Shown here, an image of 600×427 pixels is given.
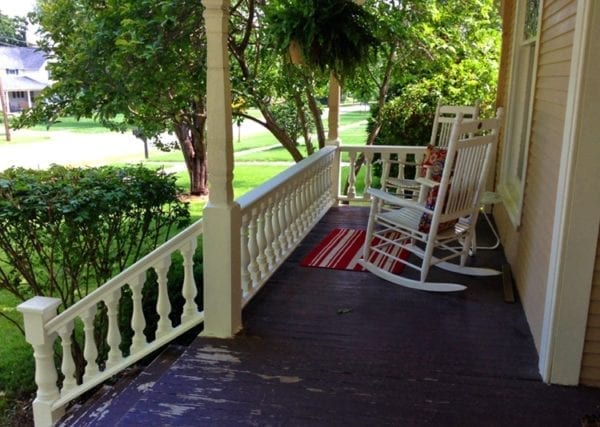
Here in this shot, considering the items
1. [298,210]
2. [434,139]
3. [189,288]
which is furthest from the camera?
[434,139]

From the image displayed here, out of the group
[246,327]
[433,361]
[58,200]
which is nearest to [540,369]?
[433,361]

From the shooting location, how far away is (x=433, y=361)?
2525 mm

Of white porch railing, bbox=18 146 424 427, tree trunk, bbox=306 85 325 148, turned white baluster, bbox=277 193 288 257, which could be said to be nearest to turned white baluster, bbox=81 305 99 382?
white porch railing, bbox=18 146 424 427

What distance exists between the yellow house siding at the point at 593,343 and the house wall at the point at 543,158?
0.31 meters

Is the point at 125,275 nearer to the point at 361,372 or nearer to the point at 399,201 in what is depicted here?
the point at 361,372

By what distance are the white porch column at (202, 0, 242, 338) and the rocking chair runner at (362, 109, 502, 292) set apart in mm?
1194

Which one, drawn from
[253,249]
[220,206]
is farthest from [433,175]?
[220,206]

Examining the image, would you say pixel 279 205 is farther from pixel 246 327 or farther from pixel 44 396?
pixel 44 396

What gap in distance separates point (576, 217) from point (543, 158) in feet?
2.80

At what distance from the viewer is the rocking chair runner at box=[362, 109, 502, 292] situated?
3271 mm

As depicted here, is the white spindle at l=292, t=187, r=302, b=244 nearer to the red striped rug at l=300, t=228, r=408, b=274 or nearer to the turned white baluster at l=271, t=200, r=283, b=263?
the red striped rug at l=300, t=228, r=408, b=274

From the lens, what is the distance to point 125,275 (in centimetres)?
282

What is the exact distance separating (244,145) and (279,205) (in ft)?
54.8

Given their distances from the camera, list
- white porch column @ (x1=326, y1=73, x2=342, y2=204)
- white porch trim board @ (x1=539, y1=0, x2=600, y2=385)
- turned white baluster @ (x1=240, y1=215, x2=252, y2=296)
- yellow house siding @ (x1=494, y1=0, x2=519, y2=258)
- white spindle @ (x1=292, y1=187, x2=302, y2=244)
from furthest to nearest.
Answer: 1. white porch column @ (x1=326, y1=73, x2=342, y2=204)
2. yellow house siding @ (x1=494, y1=0, x2=519, y2=258)
3. white spindle @ (x1=292, y1=187, x2=302, y2=244)
4. turned white baluster @ (x1=240, y1=215, x2=252, y2=296)
5. white porch trim board @ (x1=539, y1=0, x2=600, y2=385)
